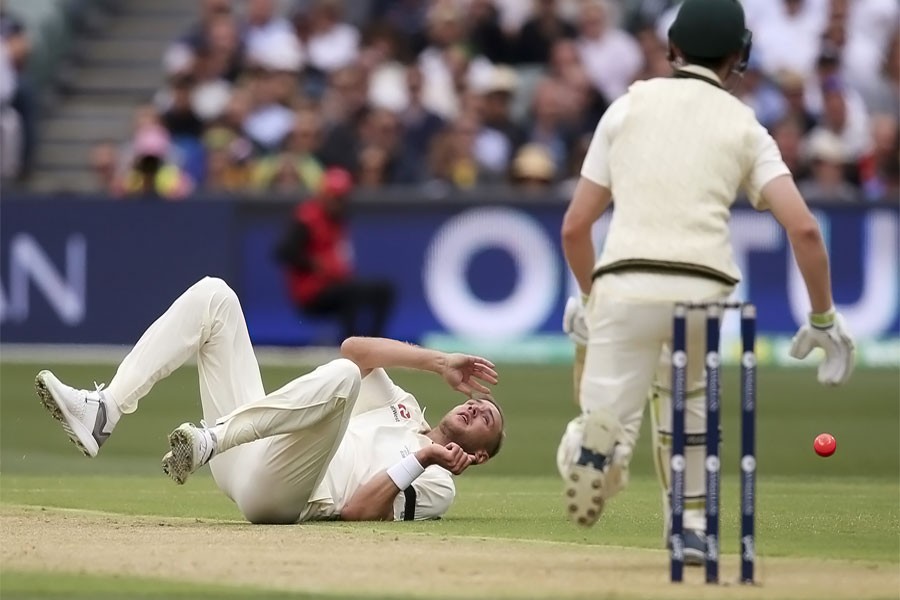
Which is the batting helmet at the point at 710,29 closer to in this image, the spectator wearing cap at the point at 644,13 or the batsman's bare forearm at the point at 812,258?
the batsman's bare forearm at the point at 812,258

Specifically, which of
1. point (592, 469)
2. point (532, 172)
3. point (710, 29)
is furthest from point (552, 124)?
point (592, 469)

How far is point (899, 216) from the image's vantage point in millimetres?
18688

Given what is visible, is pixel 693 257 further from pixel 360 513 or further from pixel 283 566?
pixel 360 513

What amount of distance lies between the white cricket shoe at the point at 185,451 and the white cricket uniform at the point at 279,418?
0.13 m

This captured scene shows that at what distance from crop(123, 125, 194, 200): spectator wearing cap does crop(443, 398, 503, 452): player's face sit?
38.1ft

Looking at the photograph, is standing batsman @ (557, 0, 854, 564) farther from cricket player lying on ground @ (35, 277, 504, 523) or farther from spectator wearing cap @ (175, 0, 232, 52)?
spectator wearing cap @ (175, 0, 232, 52)

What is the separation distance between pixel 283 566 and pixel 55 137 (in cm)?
1712

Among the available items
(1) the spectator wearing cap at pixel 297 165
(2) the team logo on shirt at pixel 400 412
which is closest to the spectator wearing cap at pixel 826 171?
(1) the spectator wearing cap at pixel 297 165

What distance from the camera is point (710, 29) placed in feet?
21.5

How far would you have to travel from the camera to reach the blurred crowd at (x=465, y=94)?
1975 centimetres

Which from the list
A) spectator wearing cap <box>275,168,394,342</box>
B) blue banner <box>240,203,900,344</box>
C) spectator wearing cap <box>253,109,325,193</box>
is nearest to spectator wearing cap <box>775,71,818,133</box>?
blue banner <box>240,203,900,344</box>

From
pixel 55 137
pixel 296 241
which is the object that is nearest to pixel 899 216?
pixel 296 241

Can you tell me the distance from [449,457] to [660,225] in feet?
5.66

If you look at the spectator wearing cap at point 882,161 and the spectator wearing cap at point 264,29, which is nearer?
the spectator wearing cap at point 882,161
